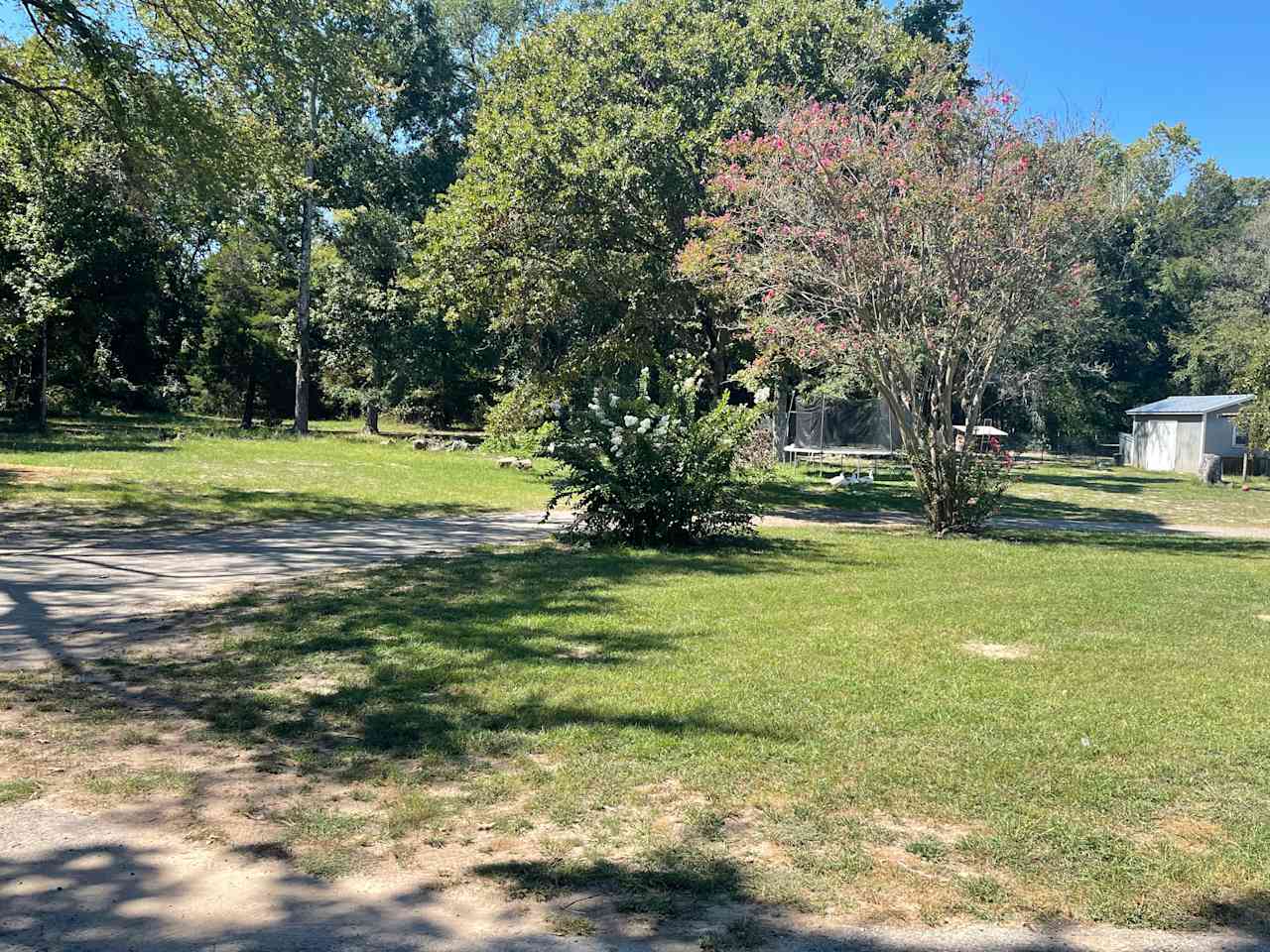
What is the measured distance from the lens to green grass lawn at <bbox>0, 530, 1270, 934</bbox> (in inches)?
130

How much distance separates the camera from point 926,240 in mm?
12055

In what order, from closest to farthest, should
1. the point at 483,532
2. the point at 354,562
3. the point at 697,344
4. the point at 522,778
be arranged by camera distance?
1. the point at 522,778
2. the point at 354,562
3. the point at 483,532
4. the point at 697,344

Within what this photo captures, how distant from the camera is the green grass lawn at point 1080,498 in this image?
17.8 metres

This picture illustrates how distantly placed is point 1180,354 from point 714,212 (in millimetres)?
37896

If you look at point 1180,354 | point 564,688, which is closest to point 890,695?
point 564,688

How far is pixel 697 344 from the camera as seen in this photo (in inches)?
737

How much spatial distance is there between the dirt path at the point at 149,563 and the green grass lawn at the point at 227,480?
4.12 ft

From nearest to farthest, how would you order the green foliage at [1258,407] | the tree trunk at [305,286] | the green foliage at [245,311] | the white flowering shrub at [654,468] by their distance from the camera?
the white flowering shrub at [654,468]
the green foliage at [1258,407]
the tree trunk at [305,286]
the green foliage at [245,311]

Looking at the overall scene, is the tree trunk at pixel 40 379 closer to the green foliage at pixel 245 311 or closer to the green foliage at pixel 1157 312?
the green foliage at pixel 245 311

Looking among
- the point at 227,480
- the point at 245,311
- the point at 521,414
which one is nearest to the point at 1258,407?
the point at 521,414

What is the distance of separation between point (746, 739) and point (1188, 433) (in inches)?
1427

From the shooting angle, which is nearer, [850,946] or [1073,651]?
[850,946]

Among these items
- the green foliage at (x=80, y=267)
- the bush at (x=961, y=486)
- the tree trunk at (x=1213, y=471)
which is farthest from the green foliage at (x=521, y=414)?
the tree trunk at (x=1213, y=471)

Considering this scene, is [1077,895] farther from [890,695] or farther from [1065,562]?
[1065,562]
